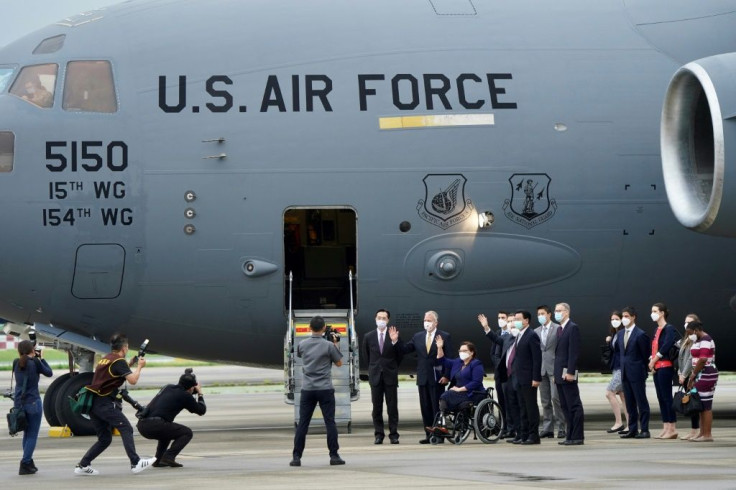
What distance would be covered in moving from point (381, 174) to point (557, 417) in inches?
176

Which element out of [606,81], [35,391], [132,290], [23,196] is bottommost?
[35,391]

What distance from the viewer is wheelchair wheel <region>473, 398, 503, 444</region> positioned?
18.8 metres

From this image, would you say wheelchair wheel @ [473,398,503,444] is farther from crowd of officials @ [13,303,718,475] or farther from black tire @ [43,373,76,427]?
black tire @ [43,373,76,427]

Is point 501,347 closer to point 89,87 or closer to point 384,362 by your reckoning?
point 384,362

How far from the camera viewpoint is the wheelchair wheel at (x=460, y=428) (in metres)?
18.8

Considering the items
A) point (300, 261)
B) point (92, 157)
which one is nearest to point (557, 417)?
point (300, 261)

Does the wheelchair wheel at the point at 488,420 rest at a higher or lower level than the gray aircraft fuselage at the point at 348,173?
lower

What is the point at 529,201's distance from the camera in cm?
2033

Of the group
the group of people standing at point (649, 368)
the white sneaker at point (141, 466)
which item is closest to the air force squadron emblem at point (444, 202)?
the group of people standing at point (649, 368)

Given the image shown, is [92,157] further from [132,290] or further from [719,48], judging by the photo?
[719,48]

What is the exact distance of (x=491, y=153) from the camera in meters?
20.3

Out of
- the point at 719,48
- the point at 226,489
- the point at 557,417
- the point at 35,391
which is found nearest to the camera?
the point at 226,489

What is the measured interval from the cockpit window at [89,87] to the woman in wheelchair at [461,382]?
244 inches

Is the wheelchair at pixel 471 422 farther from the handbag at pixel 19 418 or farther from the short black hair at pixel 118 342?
the handbag at pixel 19 418
